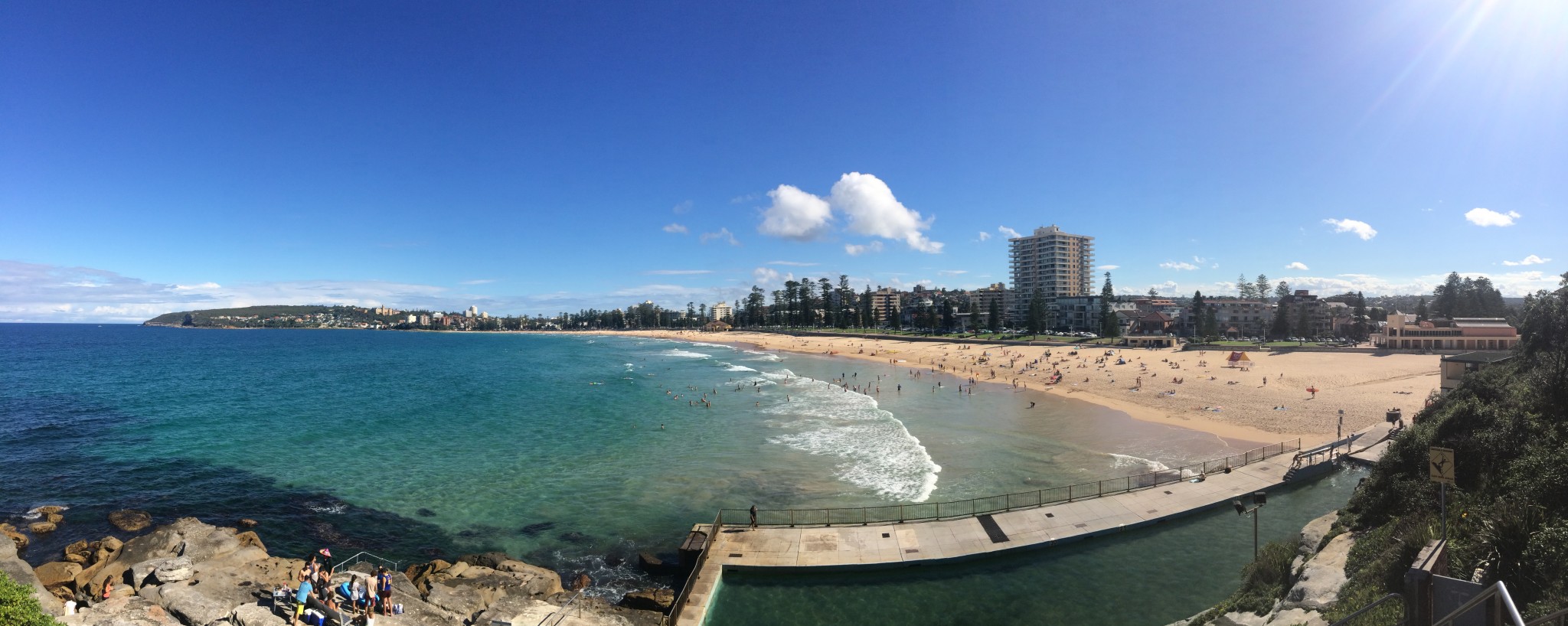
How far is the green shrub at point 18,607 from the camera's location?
309 inches

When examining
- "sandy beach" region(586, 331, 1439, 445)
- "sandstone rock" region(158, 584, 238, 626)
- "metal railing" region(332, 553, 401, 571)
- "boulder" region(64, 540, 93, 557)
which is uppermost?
"sandy beach" region(586, 331, 1439, 445)

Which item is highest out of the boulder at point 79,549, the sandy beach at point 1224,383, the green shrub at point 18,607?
the green shrub at point 18,607

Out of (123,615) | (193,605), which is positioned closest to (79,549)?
(123,615)

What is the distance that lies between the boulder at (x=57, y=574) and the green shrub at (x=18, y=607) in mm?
11792

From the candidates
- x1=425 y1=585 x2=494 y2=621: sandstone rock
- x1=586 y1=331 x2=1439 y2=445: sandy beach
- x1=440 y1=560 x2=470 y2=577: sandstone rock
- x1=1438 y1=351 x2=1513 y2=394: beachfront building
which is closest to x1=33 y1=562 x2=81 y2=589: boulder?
x1=440 y1=560 x2=470 y2=577: sandstone rock

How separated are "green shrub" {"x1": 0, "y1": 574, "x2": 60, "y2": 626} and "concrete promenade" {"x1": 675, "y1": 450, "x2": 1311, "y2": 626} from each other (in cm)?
1013

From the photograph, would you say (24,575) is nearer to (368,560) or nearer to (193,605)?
(193,605)

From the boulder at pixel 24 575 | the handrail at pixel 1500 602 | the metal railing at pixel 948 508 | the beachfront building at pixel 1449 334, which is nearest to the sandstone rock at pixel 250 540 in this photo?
the boulder at pixel 24 575

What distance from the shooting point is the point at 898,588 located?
15.4 m

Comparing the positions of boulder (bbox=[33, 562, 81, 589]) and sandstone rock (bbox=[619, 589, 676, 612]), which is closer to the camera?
sandstone rock (bbox=[619, 589, 676, 612])

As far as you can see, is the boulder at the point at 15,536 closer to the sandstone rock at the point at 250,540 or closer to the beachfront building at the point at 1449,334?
the sandstone rock at the point at 250,540

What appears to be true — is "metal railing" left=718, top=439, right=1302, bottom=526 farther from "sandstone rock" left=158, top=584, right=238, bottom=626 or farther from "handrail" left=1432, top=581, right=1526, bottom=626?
Result: "handrail" left=1432, top=581, right=1526, bottom=626

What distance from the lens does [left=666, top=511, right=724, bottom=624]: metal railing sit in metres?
13.9

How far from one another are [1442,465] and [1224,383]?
47779mm
